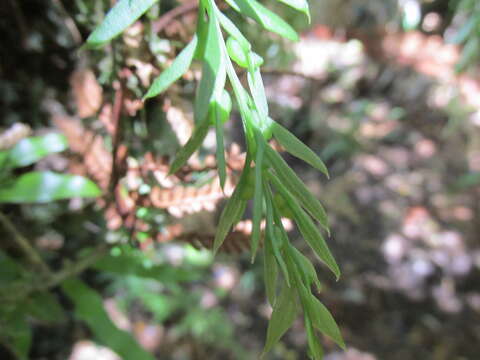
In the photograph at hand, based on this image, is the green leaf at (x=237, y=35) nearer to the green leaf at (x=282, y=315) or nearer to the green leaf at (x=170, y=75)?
the green leaf at (x=170, y=75)

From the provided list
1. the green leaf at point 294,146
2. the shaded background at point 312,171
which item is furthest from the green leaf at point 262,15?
the shaded background at point 312,171

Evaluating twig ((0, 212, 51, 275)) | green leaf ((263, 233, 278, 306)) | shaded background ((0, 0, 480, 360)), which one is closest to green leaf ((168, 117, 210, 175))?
green leaf ((263, 233, 278, 306))

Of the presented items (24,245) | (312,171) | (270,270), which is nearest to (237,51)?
(270,270)

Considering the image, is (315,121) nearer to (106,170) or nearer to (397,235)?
(397,235)

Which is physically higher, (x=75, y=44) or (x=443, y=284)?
(x=75, y=44)

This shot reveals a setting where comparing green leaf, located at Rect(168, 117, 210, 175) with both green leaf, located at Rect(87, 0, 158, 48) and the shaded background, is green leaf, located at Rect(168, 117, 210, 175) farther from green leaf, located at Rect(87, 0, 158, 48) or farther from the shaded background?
the shaded background

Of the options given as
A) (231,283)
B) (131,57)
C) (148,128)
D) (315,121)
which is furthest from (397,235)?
(131,57)
